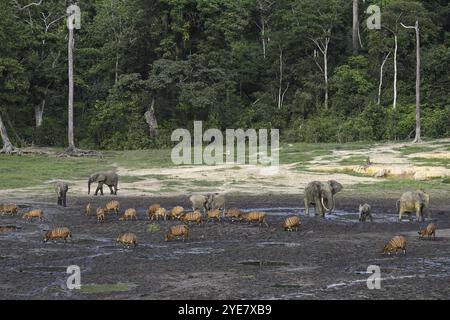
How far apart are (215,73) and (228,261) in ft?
139

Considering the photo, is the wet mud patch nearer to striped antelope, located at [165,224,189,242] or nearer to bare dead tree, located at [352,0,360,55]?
striped antelope, located at [165,224,189,242]

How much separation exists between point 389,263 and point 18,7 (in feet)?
146

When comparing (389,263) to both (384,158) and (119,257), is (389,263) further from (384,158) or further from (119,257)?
(384,158)

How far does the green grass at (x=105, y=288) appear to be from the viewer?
1421 centimetres

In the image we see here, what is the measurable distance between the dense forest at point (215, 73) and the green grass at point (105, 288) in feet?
131

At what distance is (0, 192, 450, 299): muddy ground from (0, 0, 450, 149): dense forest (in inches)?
1301

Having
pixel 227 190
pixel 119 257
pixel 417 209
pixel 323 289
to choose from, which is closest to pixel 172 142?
pixel 227 190

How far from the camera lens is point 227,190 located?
32.3 m

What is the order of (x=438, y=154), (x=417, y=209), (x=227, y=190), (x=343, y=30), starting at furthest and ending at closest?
1. (x=343, y=30)
2. (x=438, y=154)
3. (x=227, y=190)
4. (x=417, y=209)

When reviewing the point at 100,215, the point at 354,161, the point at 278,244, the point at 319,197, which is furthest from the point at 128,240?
the point at 354,161

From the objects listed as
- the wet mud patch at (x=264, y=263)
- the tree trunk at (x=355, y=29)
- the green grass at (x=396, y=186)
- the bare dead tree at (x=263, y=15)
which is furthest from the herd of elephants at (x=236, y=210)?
the bare dead tree at (x=263, y=15)

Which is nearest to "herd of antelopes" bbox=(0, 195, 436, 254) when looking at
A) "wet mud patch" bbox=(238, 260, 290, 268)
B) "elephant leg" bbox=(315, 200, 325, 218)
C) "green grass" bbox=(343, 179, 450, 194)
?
"elephant leg" bbox=(315, 200, 325, 218)

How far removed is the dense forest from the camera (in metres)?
57.4

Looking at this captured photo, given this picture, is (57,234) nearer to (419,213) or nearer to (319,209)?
(319,209)
